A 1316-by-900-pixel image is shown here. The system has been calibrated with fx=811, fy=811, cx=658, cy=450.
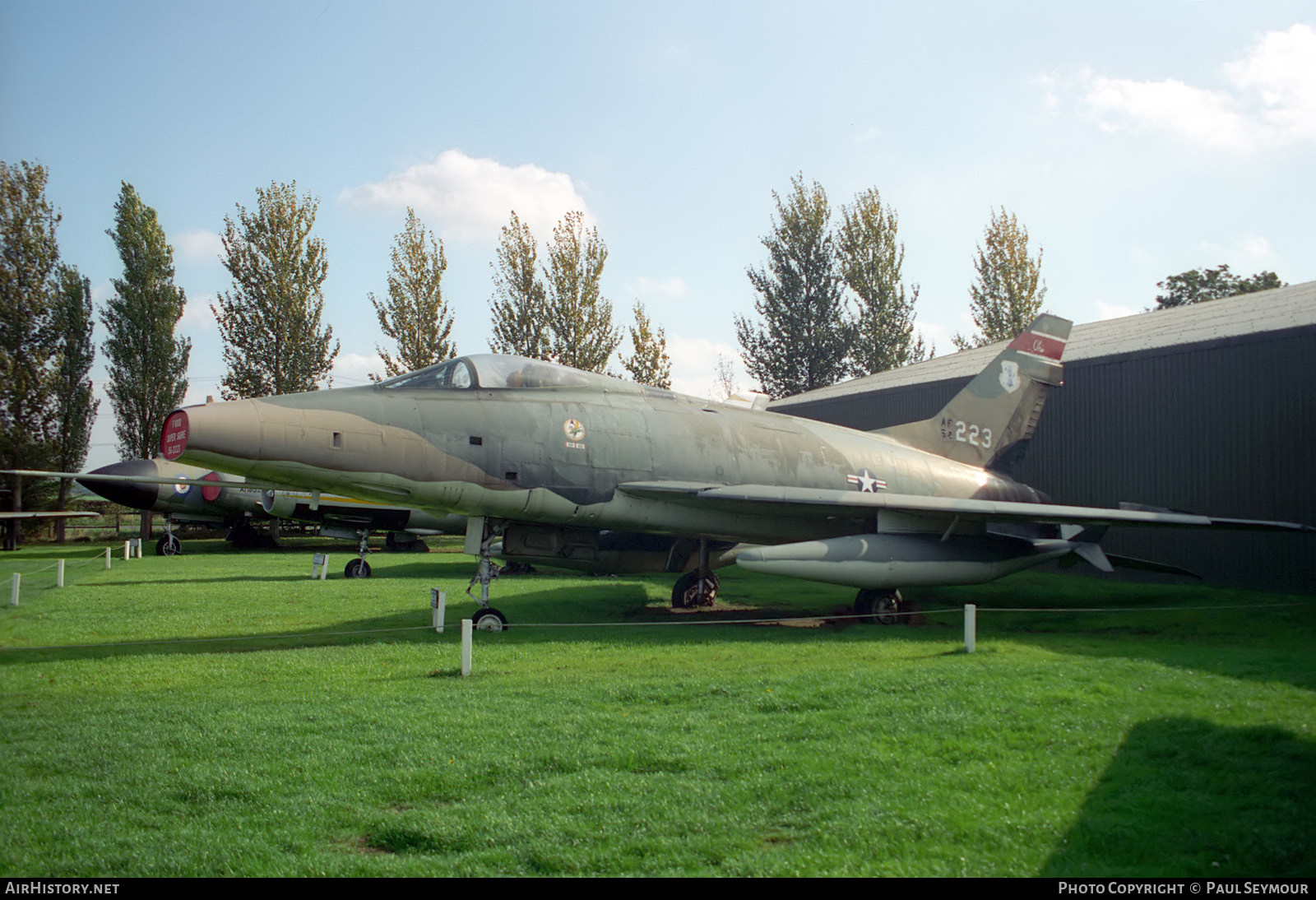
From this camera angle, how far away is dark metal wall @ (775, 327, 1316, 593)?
14.3 meters

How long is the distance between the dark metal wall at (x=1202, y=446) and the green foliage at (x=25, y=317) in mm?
30846

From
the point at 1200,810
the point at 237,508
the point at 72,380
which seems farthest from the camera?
the point at 72,380

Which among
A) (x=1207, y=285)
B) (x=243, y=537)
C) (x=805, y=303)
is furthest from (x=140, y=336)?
(x=1207, y=285)

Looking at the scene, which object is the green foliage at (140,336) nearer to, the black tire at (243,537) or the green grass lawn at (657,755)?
the black tire at (243,537)

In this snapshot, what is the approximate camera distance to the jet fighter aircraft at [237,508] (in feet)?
66.6

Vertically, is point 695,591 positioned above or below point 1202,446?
below

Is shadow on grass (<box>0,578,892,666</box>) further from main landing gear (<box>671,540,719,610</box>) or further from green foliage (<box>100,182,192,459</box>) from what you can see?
green foliage (<box>100,182,192,459</box>)

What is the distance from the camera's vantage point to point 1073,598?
47.6 ft

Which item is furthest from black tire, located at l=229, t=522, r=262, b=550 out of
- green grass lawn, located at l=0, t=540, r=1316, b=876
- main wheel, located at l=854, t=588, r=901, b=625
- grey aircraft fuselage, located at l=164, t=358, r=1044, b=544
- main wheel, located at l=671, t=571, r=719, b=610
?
main wheel, located at l=854, t=588, r=901, b=625

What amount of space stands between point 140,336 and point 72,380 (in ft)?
11.6

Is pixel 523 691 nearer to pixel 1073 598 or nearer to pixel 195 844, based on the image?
pixel 195 844

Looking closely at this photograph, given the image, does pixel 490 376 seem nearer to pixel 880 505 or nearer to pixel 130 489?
pixel 880 505

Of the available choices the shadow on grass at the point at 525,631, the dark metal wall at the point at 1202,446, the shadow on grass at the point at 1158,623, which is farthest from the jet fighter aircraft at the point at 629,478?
the dark metal wall at the point at 1202,446

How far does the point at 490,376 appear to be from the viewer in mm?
10383
